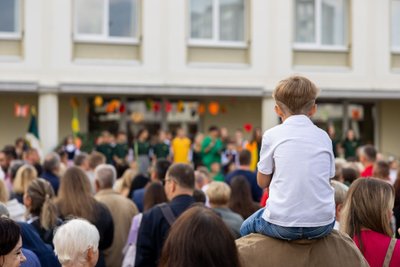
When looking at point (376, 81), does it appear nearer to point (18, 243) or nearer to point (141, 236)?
point (141, 236)

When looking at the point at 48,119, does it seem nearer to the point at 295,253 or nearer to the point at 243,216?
the point at 243,216

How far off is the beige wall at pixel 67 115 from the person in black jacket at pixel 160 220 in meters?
15.5

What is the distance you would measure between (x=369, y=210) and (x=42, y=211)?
3075 mm

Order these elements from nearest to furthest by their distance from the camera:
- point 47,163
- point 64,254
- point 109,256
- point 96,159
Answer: point 64,254
point 109,256
point 47,163
point 96,159

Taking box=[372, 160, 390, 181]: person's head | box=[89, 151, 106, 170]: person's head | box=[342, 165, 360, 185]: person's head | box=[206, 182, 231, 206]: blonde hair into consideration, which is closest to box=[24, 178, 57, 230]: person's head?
box=[206, 182, 231, 206]: blonde hair

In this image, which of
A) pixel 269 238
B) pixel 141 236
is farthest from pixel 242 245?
pixel 141 236

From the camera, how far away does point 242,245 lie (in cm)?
383

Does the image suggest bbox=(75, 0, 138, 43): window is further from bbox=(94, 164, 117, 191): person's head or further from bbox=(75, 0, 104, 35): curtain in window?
bbox=(94, 164, 117, 191): person's head

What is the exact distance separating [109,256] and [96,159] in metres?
3.29

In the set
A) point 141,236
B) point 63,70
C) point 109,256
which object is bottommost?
point 109,256

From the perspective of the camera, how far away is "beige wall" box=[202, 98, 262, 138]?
77.0 feet

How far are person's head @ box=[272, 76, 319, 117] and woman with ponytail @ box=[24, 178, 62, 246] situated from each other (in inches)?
128

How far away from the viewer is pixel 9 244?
4.23 meters

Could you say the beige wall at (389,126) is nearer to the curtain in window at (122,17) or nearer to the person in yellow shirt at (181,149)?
the person in yellow shirt at (181,149)
